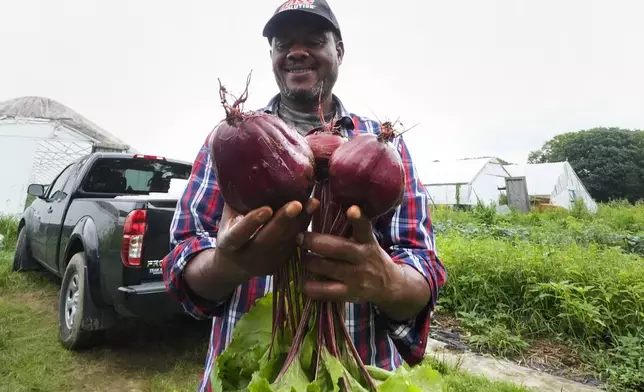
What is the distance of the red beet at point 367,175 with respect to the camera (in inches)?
33.7

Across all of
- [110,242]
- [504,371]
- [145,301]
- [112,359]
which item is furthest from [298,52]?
[112,359]

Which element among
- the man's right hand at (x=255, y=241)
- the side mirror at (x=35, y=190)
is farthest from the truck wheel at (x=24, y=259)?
the man's right hand at (x=255, y=241)

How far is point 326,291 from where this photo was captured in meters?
0.89

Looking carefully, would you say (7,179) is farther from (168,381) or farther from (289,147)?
(289,147)

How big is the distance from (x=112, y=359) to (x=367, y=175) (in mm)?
3864

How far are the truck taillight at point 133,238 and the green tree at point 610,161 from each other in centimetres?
4995

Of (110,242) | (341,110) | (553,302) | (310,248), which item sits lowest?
(553,302)

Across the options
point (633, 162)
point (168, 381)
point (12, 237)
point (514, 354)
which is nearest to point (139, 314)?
point (168, 381)

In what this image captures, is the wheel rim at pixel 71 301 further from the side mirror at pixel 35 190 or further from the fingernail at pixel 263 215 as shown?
the fingernail at pixel 263 215

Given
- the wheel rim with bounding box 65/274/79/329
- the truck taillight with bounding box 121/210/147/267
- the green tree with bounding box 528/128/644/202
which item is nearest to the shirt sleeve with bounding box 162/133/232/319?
the truck taillight with bounding box 121/210/147/267

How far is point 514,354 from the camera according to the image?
13.2 feet

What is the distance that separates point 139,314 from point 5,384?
3.58 feet

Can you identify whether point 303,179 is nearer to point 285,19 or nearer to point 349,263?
point 349,263

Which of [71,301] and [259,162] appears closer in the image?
[259,162]
